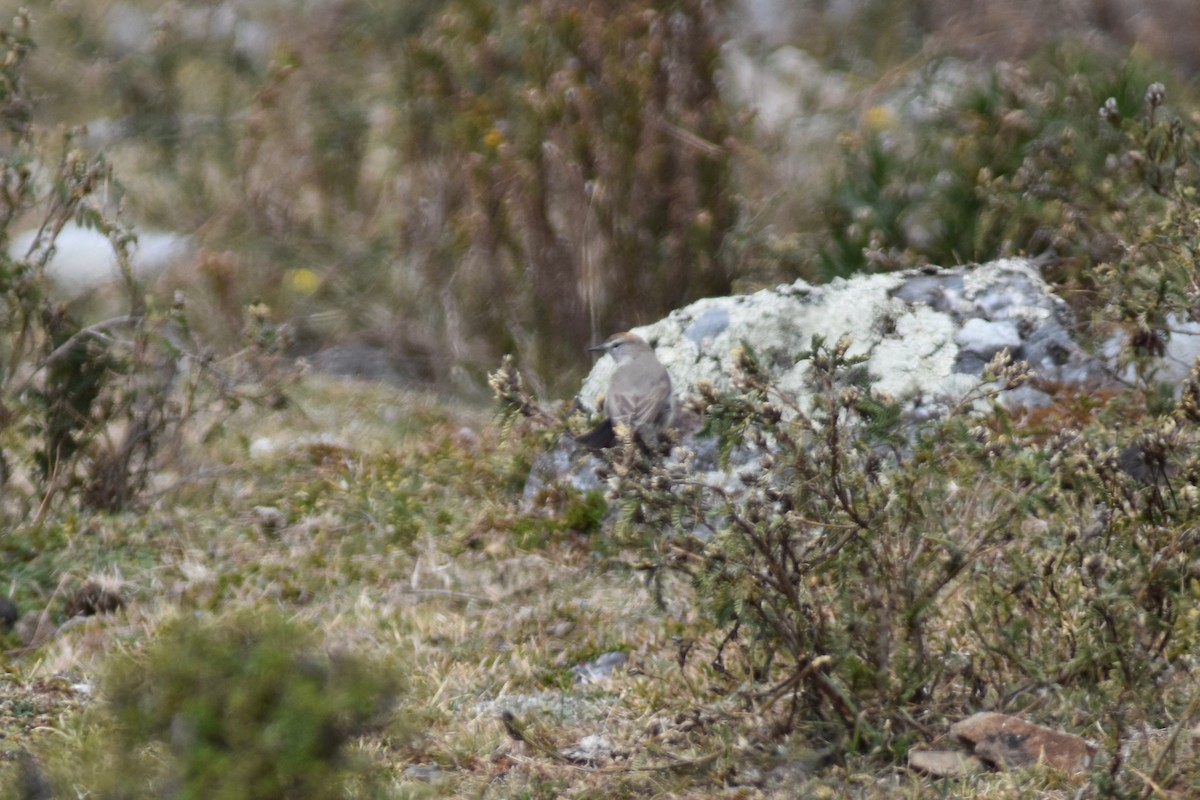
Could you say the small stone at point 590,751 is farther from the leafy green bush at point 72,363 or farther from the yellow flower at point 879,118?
the yellow flower at point 879,118

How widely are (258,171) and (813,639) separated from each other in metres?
7.69

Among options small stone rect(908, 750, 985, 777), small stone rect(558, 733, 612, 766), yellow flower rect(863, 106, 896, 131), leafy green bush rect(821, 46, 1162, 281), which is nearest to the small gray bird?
small stone rect(558, 733, 612, 766)

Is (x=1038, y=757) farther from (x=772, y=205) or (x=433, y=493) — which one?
(x=772, y=205)

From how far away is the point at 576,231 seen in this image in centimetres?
769

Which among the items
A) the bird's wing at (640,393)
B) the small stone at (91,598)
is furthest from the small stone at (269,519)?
the bird's wing at (640,393)

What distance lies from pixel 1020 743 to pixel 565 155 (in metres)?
4.69

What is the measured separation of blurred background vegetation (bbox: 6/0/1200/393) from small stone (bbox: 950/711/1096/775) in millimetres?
2923

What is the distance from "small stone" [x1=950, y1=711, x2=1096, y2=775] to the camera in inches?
138

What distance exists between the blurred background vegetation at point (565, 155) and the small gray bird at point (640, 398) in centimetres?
167

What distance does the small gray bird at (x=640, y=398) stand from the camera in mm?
4812

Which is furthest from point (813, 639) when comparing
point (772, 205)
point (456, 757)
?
point (772, 205)

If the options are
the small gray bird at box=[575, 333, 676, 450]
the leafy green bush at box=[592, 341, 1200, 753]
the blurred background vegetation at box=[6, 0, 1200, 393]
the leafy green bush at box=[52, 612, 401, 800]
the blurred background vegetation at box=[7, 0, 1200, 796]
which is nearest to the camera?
the leafy green bush at box=[52, 612, 401, 800]

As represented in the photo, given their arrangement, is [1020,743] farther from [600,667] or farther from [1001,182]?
[1001,182]

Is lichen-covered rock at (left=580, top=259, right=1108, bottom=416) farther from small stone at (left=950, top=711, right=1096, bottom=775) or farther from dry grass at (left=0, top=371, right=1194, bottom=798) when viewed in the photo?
small stone at (left=950, top=711, right=1096, bottom=775)
